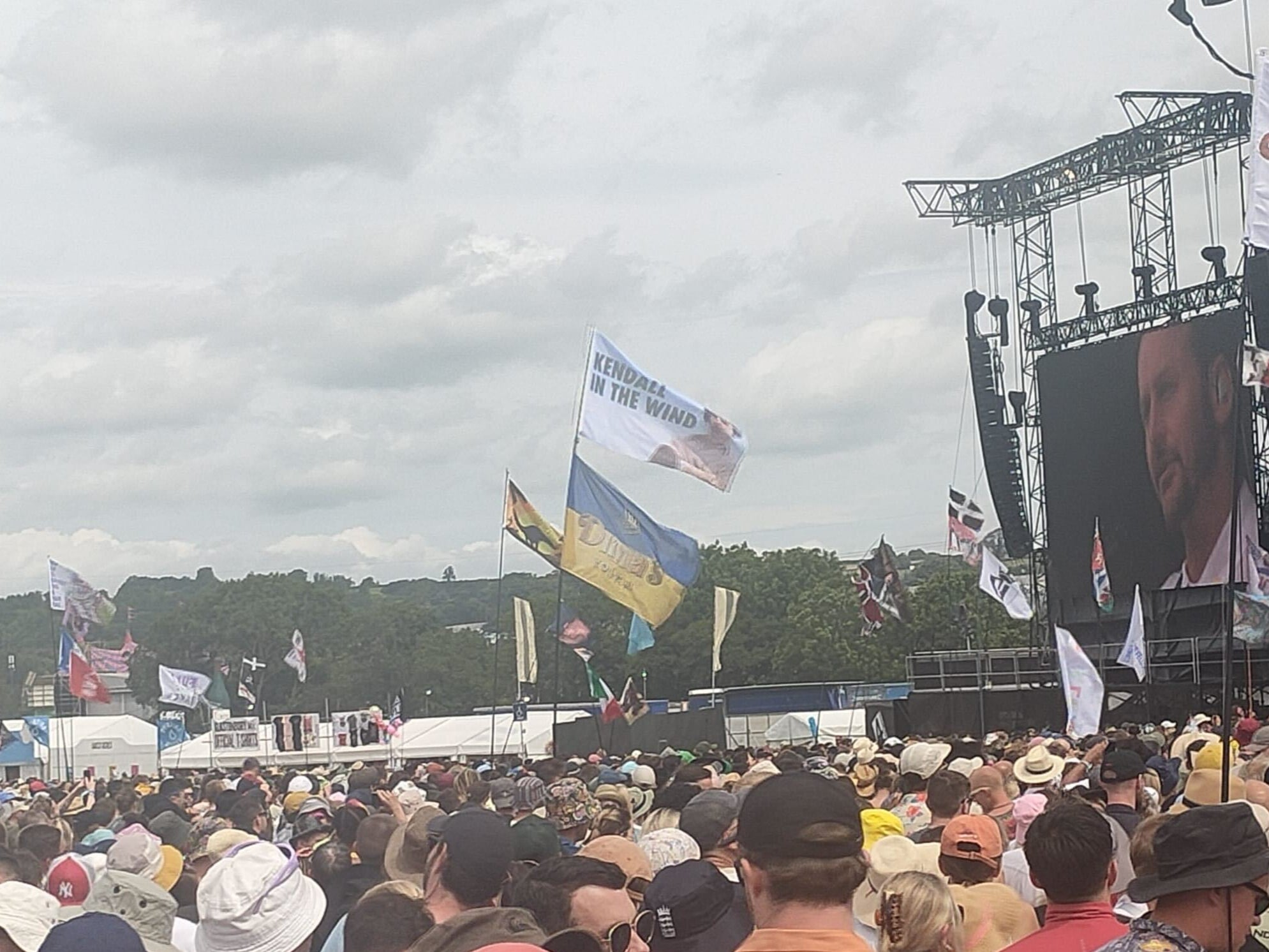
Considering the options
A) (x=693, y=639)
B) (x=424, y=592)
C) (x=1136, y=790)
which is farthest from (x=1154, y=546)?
(x=424, y=592)

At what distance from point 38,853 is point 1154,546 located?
31.2 meters

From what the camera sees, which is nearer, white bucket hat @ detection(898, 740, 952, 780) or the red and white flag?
white bucket hat @ detection(898, 740, 952, 780)

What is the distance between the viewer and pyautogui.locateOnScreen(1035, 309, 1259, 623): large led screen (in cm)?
3438

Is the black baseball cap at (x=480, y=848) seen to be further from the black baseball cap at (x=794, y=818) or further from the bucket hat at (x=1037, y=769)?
the bucket hat at (x=1037, y=769)

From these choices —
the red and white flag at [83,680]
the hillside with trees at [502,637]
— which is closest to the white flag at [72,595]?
the red and white flag at [83,680]

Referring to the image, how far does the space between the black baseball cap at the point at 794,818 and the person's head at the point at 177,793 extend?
947 centimetres

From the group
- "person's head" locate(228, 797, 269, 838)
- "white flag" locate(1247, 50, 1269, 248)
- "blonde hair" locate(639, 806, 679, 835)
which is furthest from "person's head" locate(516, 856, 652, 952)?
"white flag" locate(1247, 50, 1269, 248)

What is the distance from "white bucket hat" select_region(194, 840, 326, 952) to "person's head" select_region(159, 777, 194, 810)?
301 inches

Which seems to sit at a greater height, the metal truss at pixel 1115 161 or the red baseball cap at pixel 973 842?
the metal truss at pixel 1115 161

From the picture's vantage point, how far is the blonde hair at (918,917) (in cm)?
466

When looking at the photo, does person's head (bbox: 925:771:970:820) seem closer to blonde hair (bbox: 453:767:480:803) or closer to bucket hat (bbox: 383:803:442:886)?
bucket hat (bbox: 383:803:442:886)

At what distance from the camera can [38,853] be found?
8.23 m

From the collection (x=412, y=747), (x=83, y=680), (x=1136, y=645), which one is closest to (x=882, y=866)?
(x=1136, y=645)

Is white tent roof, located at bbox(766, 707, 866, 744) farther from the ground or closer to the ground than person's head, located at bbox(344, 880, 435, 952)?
closer to the ground
